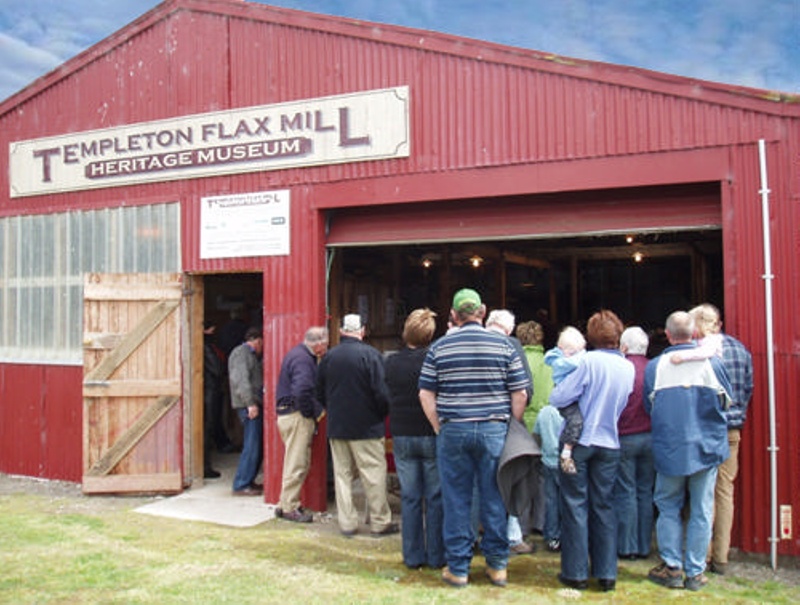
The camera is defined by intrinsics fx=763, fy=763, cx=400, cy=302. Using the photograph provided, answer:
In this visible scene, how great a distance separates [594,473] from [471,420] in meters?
0.92

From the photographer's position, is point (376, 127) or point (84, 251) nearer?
point (376, 127)

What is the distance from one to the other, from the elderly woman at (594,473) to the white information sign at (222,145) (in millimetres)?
3114

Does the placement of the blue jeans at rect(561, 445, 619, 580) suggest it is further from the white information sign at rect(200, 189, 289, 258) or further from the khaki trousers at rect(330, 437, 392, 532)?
the white information sign at rect(200, 189, 289, 258)

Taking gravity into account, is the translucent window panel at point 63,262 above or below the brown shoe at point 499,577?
above

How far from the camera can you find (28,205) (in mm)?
9523

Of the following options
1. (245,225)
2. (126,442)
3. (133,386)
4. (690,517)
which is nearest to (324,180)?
(245,225)

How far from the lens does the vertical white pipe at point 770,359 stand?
5.80 metres

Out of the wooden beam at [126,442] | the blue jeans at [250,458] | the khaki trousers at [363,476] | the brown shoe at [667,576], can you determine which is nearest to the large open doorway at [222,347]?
the wooden beam at [126,442]

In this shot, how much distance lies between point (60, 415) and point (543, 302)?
29.5 feet

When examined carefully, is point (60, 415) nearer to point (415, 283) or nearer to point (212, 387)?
point (212, 387)

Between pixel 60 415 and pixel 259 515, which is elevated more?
pixel 60 415

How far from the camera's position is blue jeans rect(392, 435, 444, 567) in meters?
5.75

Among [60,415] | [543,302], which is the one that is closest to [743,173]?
[60,415]

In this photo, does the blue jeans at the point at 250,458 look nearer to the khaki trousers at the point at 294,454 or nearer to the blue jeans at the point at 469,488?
the khaki trousers at the point at 294,454
